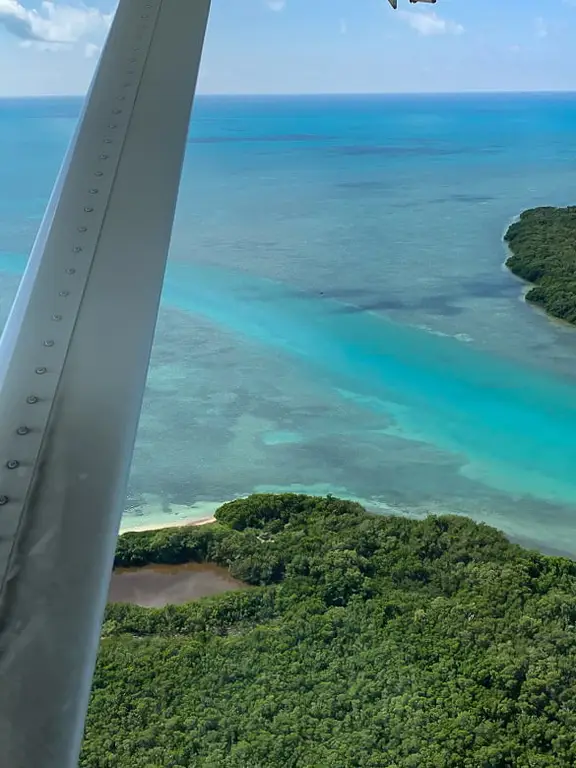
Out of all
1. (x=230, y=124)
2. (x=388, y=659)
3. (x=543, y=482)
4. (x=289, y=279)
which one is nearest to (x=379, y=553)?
(x=388, y=659)

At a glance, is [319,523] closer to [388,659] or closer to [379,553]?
[379,553]

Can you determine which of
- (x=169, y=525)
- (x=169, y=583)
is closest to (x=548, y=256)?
(x=169, y=525)

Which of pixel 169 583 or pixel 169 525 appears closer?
pixel 169 583

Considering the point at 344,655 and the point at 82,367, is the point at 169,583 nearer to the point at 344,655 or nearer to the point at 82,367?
the point at 344,655

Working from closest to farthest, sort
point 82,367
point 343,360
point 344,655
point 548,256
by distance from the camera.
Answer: point 82,367
point 344,655
point 343,360
point 548,256

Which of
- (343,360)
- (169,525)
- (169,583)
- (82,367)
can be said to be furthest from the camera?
(343,360)

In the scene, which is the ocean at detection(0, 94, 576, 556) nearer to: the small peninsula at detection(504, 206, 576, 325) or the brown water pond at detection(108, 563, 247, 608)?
the small peninsula at detection(504, 206, 576, 325)

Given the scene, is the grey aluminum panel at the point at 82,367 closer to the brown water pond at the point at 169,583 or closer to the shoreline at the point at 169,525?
the brown water pond at the point at 169,583
